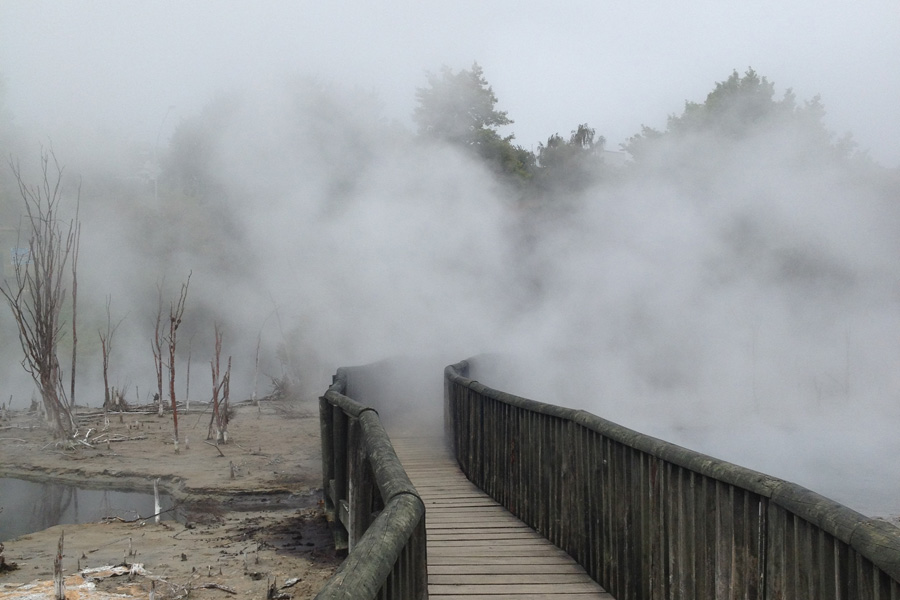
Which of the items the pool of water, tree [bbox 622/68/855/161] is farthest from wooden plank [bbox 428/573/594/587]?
tree [bbox 622/68/855/161]

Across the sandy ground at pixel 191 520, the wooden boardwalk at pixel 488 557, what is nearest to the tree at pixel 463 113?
the sandy ground at pixel 191 520

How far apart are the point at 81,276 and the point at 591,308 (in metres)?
18.5

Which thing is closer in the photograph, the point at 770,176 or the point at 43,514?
the point at 43,514

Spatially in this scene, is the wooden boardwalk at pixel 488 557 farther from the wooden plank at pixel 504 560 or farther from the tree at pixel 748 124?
the tree at pixel 748 124

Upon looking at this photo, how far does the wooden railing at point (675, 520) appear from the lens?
6.55 ft

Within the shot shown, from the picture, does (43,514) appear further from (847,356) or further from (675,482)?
(847,356)

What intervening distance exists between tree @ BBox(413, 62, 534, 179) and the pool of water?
18.5m

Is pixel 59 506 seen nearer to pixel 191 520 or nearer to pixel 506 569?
pixel 191 520

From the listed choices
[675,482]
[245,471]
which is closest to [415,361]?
[245,471]

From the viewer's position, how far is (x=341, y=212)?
17.3 meters

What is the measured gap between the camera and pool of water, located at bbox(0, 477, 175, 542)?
7957mm

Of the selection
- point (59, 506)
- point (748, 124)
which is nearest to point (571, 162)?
point (748, 124)

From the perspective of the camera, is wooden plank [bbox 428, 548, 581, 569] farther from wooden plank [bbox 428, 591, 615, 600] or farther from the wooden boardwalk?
wooden plank [bbox 428, 591, 615, 600]

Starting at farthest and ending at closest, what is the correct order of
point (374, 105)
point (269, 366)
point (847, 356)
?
point (269, 366), point (374, 105), point (847, 356)
